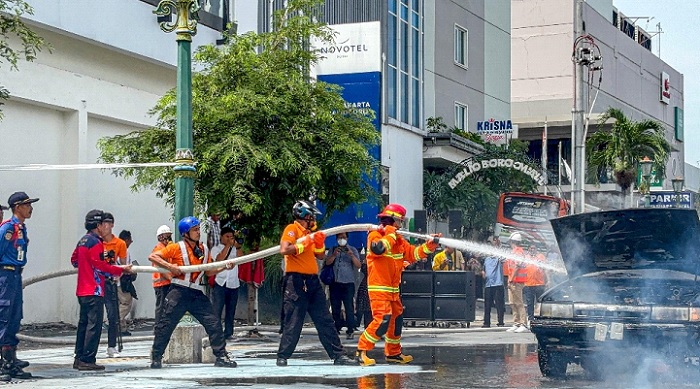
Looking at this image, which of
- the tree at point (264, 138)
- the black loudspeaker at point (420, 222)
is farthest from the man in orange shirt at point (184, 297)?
the black loudspeaker at point (420, 222)

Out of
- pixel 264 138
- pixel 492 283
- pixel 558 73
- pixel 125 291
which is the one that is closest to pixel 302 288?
pixel 264 138

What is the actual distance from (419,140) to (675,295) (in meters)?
20.1

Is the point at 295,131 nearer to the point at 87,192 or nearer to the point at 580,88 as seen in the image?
the point at 87,192

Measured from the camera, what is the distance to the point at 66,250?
19.4 meters

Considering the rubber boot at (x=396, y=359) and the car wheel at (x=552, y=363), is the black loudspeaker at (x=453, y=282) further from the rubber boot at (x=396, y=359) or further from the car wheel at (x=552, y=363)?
the car wheel at (x=552, y=363)

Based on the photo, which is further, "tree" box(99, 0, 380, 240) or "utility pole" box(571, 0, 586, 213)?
"utility pole" box(571, 0, 586, 213)

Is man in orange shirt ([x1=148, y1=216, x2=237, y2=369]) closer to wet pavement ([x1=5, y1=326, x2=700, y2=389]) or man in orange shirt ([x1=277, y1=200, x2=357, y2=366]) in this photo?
wet pavement ([x1=5, y1=326, x2=700, y2=389])

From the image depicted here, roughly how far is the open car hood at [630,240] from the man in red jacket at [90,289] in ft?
16.3

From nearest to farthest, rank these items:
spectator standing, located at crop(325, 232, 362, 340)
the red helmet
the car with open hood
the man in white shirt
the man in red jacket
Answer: the car with open hood → the man in red jacket → the red helmet → the man in white shirt → spectator standing, located at crop(325, 232, 362, 340)

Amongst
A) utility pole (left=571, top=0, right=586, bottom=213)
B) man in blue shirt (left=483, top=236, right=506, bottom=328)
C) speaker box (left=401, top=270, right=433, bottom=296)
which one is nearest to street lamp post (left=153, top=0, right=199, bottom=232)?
speaker box (left=401, top=270, right=433, bottom=296)

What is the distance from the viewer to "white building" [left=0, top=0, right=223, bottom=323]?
18.2 metres

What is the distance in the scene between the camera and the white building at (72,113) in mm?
18234

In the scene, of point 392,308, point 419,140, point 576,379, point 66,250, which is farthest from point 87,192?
point 419,140

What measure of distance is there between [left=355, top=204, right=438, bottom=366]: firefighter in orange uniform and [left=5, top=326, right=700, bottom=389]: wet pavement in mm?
390
